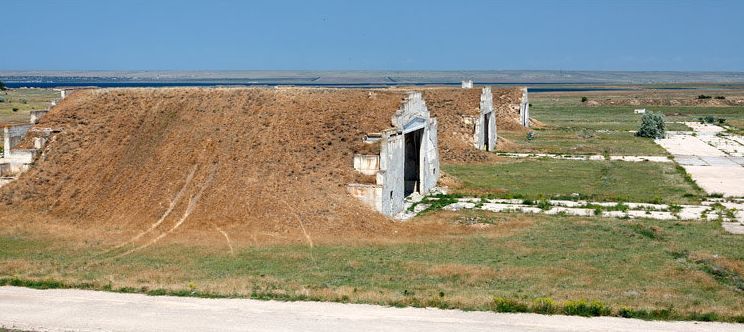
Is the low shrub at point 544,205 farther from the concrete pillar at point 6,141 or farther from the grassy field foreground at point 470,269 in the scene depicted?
the concrete pillar at point 6,141

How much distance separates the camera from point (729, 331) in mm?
15375

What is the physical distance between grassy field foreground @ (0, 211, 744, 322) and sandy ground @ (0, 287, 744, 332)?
0.52 meters

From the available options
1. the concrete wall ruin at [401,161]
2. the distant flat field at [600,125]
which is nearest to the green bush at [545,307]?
the concrete wall ruin at [401,161]

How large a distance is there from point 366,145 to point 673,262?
13281 millimetres

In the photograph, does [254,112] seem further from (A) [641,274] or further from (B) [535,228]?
(A) [641,274]

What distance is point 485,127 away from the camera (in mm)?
63625

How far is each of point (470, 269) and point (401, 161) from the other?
12.1 metres

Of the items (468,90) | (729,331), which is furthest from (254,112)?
(468,90)

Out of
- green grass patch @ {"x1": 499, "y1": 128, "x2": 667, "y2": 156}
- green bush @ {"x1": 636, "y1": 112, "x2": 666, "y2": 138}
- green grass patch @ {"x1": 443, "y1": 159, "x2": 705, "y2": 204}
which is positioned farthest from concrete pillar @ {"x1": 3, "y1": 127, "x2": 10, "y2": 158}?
green bush @ {"x1": 636, "y1": 112, "x2": 666, "y2": 138}

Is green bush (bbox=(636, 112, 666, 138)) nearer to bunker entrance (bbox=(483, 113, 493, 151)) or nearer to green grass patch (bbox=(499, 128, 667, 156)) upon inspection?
green grass patch (bbox=(499, 128, 667, 156))

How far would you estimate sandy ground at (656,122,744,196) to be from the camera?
41250 millimetres

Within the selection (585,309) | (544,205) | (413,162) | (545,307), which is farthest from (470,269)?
(413,162)

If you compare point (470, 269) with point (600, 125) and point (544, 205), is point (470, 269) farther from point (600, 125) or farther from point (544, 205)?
point (600, 125)

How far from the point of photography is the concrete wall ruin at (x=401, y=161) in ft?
99.2
